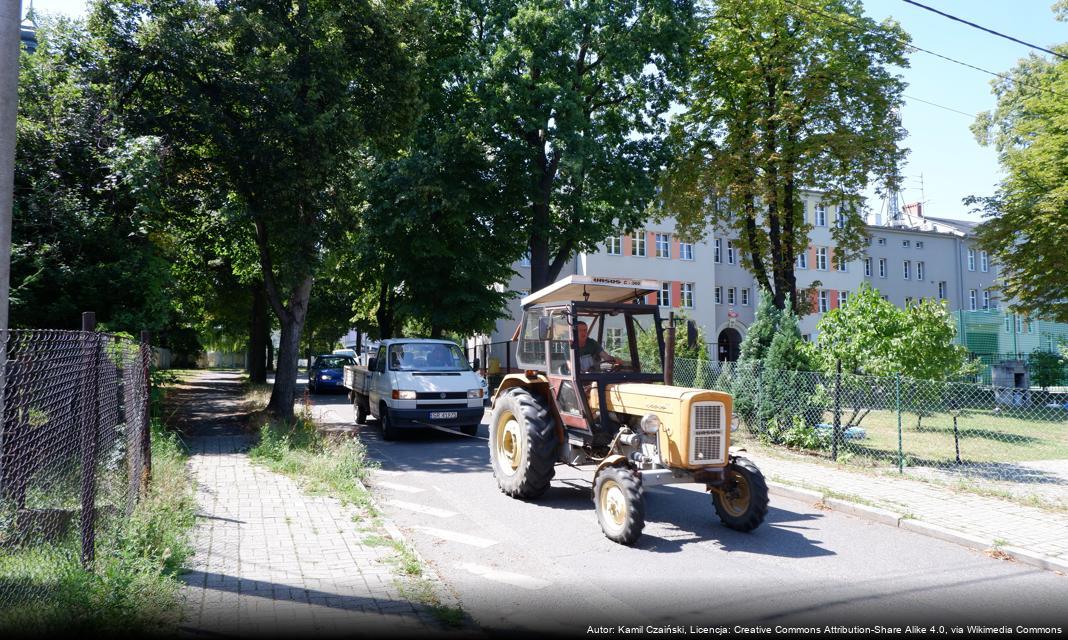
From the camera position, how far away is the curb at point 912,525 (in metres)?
6.52

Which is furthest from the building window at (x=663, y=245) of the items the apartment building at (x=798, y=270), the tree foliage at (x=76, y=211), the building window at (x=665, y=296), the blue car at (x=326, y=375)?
the tree foliage at (x=76, y=211)

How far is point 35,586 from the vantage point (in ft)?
14.8

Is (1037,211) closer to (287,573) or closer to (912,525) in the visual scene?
(912,525)

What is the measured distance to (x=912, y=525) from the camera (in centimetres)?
776

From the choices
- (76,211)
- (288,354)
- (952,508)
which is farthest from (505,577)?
(288,354)

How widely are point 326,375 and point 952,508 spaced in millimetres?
26485

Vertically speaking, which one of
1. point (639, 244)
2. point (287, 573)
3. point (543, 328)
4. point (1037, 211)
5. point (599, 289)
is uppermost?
point (639, 244)

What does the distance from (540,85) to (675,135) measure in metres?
5.57

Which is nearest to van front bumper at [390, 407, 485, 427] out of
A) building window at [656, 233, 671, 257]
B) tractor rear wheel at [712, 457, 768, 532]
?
tractor rear wheel at [712, 457, 768, 532]

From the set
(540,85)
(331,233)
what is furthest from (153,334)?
(540,85)

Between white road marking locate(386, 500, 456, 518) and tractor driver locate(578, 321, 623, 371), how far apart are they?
2290 millimetres

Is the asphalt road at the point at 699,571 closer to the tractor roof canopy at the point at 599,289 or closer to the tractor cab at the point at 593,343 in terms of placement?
the tractor cab at the point at 593,343

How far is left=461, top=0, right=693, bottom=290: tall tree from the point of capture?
23406 mm

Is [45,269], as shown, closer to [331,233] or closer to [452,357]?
[331,233]
